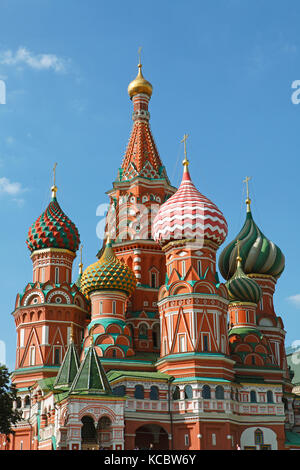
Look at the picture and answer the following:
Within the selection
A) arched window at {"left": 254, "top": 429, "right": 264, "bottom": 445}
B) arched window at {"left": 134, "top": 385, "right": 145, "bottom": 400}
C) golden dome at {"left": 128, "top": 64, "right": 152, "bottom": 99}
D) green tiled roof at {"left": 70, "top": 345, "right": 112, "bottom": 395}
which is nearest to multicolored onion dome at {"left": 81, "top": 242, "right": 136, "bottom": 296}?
arched window at {"left": 134, "top": 385, "right": 145, "bottom": 400}

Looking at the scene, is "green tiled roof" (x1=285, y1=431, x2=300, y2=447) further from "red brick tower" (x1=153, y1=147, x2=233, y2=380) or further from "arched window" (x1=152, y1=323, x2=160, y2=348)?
"arched window" (x1=152, y1=323, x2=160, y2=348)

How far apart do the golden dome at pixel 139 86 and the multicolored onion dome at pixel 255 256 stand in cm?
1108

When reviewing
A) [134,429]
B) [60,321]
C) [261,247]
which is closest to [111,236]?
[60,321]

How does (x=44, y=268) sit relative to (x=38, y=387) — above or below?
above

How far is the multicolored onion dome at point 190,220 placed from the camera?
39031 mm

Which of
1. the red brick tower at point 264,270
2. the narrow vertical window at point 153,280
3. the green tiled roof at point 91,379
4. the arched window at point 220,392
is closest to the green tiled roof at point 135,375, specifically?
the arched window at point 220,392

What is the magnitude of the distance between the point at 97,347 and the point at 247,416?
26.8 feet

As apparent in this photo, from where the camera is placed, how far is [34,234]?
43438 mm

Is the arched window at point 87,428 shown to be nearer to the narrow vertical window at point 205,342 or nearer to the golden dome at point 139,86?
the narrow vertical window at point 205,342

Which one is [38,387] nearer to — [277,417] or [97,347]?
[97,347]

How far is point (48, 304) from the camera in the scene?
41656mm

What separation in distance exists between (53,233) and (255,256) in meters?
12.5

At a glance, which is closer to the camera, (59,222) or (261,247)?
(59,222)

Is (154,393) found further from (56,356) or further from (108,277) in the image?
(56,356)
